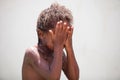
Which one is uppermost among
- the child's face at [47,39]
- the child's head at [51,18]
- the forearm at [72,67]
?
the child's head at [51,18]

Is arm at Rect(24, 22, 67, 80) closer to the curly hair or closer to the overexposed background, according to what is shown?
the curly hair

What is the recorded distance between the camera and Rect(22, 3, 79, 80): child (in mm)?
978

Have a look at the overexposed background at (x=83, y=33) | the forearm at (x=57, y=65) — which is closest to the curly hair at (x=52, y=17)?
the forearm at (x=57, y=65)

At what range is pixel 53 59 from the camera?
99cm

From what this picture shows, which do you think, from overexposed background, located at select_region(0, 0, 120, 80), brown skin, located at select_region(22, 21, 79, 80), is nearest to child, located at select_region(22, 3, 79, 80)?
brown skin, located at select_region(22, 21, 79, 80)

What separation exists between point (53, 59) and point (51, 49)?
0.11 metres

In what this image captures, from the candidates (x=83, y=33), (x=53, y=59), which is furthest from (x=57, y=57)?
(x=83, y=33)

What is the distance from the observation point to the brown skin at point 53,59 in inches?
38.4

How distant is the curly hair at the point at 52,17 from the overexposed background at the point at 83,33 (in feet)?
4.65

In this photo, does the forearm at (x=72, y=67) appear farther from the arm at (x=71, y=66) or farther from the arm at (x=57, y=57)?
the arm at (x=57, y=57)

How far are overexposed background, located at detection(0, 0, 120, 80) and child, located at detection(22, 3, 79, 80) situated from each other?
135 cm

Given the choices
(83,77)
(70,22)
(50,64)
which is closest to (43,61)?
(50,64)

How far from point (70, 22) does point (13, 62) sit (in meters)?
1.55

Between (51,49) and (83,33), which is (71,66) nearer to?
(51,49)
